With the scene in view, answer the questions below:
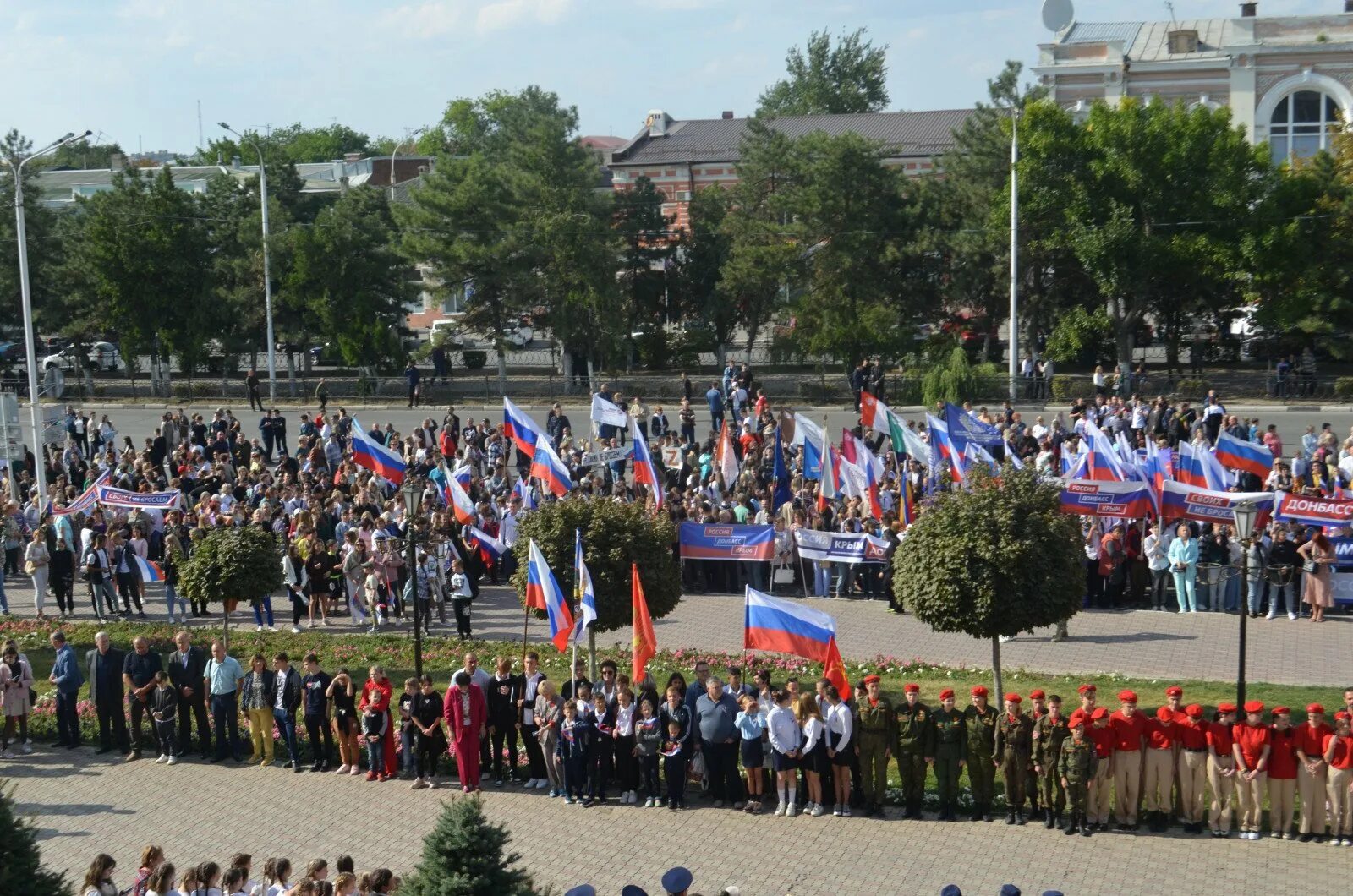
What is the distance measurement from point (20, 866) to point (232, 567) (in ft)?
33.6

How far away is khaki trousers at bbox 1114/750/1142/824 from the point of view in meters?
14.5

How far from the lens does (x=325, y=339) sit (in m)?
52.0

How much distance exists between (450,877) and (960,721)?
692cm

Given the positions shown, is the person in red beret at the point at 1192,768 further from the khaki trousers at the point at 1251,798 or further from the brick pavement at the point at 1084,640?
the brick pavement at the point at 1084,640

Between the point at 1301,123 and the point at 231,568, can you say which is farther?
the point at 1301,123

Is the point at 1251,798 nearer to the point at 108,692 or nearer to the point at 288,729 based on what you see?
the point at 288,729

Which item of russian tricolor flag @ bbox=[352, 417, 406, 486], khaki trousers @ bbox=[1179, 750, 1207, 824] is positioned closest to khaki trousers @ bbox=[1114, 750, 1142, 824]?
khaki trousers @ bbox=[1179, 750, 1207, 824]

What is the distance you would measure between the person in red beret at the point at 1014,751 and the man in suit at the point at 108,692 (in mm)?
10431

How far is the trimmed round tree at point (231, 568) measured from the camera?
67.7 ft

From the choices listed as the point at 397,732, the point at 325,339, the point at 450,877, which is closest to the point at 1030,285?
the point at 325,339

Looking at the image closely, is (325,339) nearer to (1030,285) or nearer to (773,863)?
(1030,285)

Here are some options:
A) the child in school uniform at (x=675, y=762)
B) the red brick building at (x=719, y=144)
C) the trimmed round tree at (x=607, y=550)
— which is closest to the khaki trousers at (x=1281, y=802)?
the child in school uniform at (x=675, y=762)

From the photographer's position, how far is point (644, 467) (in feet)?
85.1

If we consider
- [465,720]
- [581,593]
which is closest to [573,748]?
[465,720]
